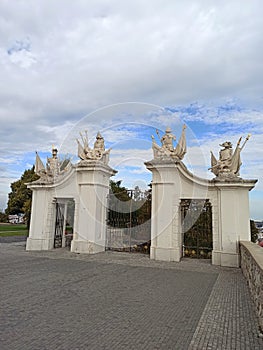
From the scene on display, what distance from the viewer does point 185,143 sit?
1158cm

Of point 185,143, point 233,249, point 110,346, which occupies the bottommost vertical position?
point 110,346

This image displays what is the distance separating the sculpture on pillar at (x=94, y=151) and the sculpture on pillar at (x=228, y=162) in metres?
4.78

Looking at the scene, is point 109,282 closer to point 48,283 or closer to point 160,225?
point 48,283

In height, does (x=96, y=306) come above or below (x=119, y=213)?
below

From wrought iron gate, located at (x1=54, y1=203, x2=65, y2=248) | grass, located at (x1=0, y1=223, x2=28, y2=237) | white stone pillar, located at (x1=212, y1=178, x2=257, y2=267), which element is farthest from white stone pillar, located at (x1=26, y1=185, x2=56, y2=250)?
grass, located at (x1=0, y1=223, x2=28, y2=237)

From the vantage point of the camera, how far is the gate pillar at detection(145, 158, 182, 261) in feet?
34.8

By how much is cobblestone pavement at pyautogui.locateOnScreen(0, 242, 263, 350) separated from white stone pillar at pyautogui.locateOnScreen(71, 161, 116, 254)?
11.0ft

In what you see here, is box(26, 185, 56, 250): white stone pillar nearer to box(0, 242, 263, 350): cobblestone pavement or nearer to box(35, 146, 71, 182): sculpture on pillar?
box(35, 146, 71, 182): sculpture on pillar

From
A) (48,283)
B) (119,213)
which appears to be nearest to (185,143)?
(119,213)

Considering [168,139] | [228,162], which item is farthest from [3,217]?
[228,162]

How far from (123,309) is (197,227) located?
7695 millimetres

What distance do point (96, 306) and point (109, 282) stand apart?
6.37ft

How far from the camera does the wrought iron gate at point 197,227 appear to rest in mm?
11405

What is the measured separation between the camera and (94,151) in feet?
41.7
